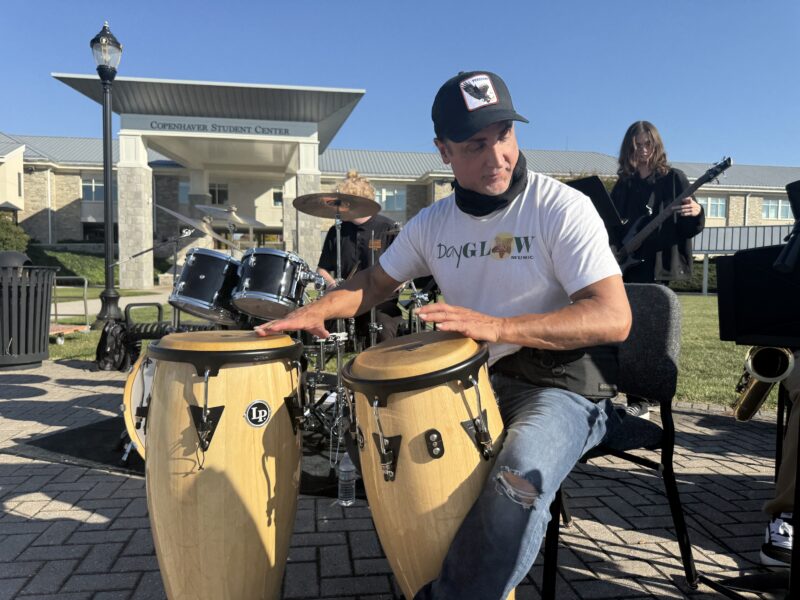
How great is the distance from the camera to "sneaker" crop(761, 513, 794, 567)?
2357 millimetres

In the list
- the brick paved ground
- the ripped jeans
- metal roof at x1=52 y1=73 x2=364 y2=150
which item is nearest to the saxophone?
the brick paved ground

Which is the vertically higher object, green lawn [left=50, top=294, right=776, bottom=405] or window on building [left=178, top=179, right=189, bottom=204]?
window on building [left=178, top=179, right=189, bottom=204]

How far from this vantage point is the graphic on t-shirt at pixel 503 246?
206cm

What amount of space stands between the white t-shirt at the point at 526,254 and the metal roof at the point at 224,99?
69.6ft

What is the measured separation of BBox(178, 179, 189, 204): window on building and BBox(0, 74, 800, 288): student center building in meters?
0.07

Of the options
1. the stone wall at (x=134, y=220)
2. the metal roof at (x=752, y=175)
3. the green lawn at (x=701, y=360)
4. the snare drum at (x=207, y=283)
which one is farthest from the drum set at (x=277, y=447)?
the metal roof at (x=752, y=175)

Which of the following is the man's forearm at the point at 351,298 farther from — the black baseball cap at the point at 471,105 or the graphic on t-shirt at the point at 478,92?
the graphic on t-shirt at the point at 478,92

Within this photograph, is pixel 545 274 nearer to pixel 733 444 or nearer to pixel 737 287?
pixel 737 287

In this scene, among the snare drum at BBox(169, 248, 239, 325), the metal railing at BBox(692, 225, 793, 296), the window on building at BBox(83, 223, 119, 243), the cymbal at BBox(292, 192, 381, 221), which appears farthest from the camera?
the window on building at BBox(83, 223, 119, 243)

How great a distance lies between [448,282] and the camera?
87.6 inches

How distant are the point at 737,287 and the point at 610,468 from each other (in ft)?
6.23

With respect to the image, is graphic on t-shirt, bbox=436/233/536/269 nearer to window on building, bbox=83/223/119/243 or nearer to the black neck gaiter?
the black neck gaiter

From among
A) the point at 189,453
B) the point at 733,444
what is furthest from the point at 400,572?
the point at 733,444

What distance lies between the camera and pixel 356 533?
9.27 ft
